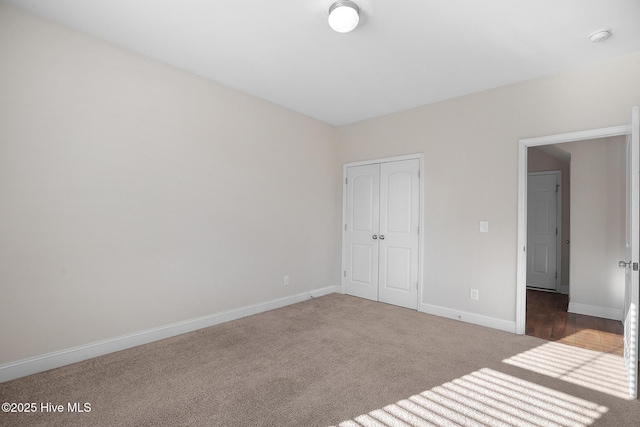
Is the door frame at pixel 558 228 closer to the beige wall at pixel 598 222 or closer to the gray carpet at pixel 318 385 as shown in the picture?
the beige wall at pixel 598 222

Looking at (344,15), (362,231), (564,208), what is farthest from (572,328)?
(344,15)

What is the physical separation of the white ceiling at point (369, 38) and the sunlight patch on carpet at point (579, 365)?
2.68 meters

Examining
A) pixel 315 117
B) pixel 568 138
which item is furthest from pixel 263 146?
pixel 568 138

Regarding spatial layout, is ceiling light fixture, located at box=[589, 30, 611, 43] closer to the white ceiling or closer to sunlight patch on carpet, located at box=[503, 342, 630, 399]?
the white ceiling

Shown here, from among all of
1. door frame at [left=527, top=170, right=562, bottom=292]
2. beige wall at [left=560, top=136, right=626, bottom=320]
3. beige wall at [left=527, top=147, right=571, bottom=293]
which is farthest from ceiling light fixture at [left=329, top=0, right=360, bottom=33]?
door frame at [left=527, top=170, right=562, bottom=292]

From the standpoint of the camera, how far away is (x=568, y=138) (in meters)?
3.07

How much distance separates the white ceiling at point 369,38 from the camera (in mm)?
2230

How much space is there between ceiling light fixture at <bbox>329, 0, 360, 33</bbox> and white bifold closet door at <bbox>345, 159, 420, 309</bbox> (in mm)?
2363

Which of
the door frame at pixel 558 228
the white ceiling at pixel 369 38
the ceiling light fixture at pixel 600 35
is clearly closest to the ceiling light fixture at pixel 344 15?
the white ceiling at pixel 369 38

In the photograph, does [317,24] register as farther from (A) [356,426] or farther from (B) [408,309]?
(B) [408,309]

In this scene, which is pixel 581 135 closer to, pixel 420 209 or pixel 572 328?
pixel 420 209

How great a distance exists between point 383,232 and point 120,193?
3254 mm

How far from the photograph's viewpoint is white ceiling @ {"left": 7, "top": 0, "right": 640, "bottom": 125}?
2230 millimetres

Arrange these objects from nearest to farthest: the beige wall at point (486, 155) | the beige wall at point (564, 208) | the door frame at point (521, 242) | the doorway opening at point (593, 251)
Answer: the beige wall at point (486, 155) → the door frame at point (521, 242) → the doorway opening at point (593, 251) → the beige wall at point (564, 208)
